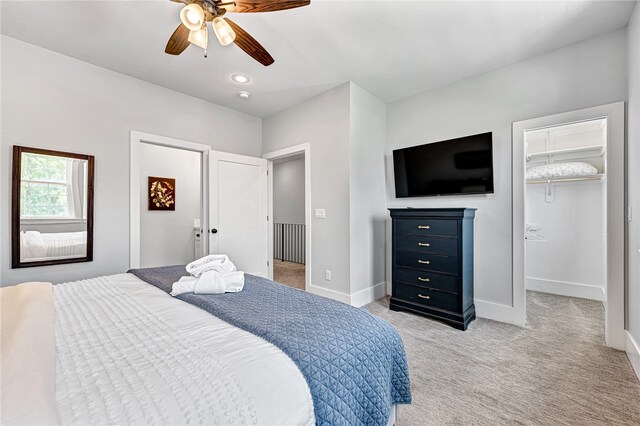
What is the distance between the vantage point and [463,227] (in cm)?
278

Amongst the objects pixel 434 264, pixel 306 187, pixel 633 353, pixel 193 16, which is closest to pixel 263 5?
pixel 193 16

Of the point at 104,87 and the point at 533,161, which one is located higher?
the point at 104,87

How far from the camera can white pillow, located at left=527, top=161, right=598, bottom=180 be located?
135 inches

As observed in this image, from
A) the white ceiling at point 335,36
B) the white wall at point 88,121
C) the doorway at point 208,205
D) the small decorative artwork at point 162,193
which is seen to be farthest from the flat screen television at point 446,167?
the small decorative artwork at point 162,193

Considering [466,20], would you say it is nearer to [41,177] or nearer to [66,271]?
[41,177]

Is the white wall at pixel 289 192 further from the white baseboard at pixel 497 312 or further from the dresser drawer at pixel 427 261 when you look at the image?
the white baseboard at pixel 497 312

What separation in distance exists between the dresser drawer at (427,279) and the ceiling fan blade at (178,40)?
2986 millimetres

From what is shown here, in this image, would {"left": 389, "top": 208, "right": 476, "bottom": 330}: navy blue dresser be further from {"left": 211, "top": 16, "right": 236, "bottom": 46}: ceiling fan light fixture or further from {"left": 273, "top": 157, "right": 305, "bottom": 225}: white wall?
{"left": 273, "top": 157, "right": 305, "bottom": 225}: white wall

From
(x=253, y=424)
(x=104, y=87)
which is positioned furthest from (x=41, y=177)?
(x=253, y=424)

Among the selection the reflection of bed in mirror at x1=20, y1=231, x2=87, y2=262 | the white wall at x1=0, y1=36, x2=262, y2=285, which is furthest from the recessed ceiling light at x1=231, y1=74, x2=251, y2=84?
the reflection of bed in mirror at x1=20, y1=231, x2=87, y2=262

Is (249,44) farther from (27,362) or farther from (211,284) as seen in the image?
(27,362)

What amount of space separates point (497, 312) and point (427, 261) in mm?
880

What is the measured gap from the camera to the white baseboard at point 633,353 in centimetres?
191

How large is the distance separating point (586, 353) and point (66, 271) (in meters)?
4.66
